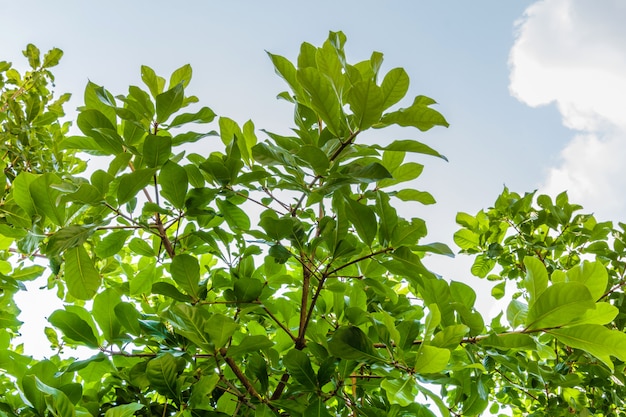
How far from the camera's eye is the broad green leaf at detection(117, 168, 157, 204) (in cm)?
113

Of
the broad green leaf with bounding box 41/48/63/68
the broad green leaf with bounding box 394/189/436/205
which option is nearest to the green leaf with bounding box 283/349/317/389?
the broad green leaf with bounding box 394/189/436/205

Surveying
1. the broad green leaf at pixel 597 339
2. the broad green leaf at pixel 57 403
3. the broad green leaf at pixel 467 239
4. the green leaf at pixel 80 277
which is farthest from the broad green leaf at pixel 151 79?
the broad green leaf at pixel 467 239

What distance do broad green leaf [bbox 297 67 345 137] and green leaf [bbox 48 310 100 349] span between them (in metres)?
0.85

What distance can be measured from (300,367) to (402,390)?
0.84 feet

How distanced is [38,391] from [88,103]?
83 cm

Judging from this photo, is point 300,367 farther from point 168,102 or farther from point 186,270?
point 168,102

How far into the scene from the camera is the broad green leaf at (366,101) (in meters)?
1.02

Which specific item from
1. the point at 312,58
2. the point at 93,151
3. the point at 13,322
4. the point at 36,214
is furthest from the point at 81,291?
the point at 312,58

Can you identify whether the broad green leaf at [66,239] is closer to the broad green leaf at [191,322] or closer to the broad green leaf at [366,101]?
the broad green leaf at [191,322]

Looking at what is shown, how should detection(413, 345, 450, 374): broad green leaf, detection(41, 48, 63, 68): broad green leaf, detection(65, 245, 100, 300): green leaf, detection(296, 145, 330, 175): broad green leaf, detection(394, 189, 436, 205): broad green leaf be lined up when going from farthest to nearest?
detection(41, 48, 63, 68): broad green leaf → detection(394, 189, 436, 205): broad green leaf → detection(65, 245, 100, 300): green leaf → detection(296, 145, 330, 175): broad green leaf → detection(413, 345, 450, 374): broad green leaf

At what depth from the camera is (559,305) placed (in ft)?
3.37

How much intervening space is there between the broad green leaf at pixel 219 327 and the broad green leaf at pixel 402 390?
1.33ft

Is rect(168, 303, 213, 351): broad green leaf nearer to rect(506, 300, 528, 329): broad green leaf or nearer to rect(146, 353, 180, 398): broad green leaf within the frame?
rect(146, 353, 180, 398): broad green leaf

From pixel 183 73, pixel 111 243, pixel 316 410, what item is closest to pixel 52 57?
pixel 183 73
